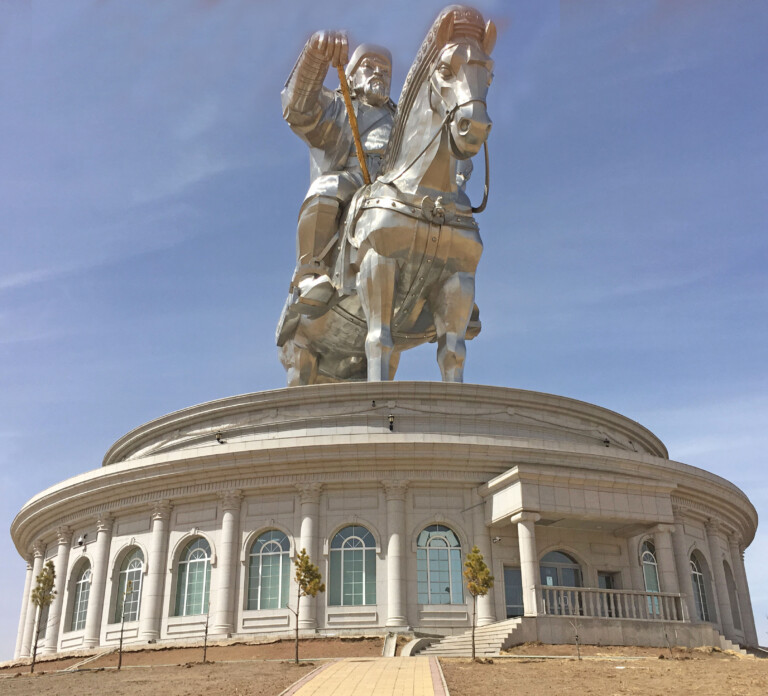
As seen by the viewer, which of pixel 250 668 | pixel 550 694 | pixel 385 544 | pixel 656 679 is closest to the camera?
pixel 550 694

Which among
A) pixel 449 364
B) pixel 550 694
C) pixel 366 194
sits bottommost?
pixel 550 694

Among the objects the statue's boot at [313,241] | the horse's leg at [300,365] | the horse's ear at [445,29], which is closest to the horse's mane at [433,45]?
the horse's ear at [445,29]

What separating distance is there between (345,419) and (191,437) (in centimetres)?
502

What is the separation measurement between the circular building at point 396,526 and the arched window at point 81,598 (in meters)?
0.06

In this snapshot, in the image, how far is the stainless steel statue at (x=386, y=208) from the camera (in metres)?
23.7

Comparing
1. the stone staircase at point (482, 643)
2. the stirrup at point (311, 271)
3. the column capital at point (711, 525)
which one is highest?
the stirrup at point (311, 271)

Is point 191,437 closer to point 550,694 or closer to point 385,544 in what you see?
point 385,544

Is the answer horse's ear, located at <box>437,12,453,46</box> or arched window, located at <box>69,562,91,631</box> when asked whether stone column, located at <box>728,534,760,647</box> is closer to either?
horse's ear, located at <box>437,12,453,46</box>

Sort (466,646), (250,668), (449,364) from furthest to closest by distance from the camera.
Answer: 1. (449,364)
2. (466,646)
3. (250,668)

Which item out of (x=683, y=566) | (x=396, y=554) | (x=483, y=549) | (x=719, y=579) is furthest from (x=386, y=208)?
(x=719, y=579)

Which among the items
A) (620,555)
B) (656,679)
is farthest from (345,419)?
(656,679)

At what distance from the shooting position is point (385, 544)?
21.6 meters

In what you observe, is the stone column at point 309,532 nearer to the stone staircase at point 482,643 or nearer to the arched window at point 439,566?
the arched window at point 439,566

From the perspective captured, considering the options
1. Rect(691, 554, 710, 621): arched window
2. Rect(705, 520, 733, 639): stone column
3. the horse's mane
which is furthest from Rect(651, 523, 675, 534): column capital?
the horse's mane
